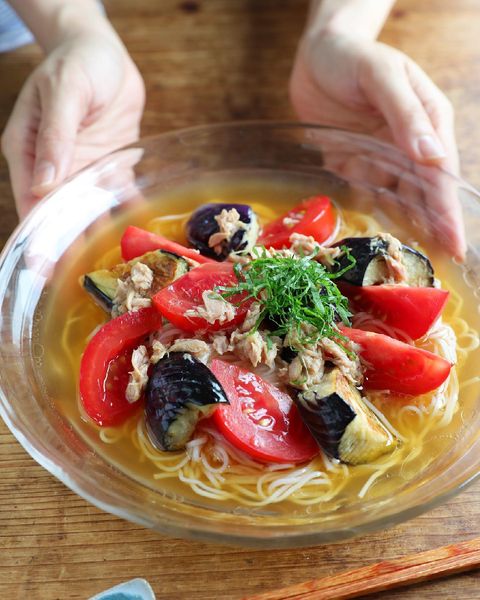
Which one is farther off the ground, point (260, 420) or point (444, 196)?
point (444, 196)

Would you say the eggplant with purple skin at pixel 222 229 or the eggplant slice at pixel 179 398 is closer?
the eggplant slice at pixel 179 398

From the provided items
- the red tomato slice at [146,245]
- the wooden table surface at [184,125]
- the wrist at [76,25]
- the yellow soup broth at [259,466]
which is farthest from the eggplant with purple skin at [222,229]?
the wrist at [76,25]

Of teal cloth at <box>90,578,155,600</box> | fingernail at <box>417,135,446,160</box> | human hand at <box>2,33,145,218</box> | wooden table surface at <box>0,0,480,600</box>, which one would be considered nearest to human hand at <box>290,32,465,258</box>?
fingernail at <box>417,135,446,160</box>

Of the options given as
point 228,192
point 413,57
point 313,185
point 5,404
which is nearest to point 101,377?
point 5,404

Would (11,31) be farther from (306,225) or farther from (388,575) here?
(388,575)

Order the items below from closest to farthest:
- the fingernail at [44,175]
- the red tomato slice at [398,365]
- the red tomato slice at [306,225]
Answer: the red tomato slice at [398,365] → the red tomato slice at [306,225] → the fingernail at [44,175]

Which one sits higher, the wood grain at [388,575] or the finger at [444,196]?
the finger at [444,196]

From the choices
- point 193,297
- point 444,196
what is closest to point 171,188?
point 193,297

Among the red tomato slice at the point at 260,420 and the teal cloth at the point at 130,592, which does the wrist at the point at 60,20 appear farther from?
the teal cloth at the point at 130,592
